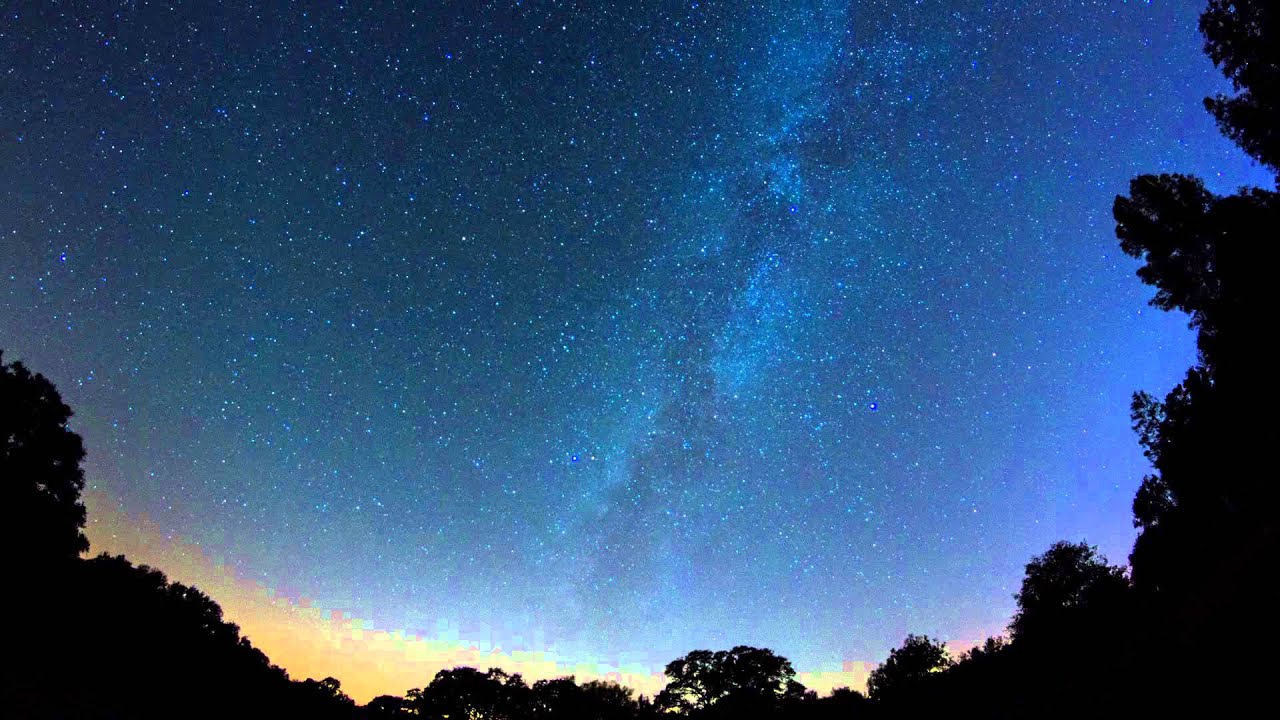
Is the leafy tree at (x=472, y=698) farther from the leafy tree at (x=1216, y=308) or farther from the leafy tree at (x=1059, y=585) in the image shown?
the leafy tree at (x=1216, y=308)

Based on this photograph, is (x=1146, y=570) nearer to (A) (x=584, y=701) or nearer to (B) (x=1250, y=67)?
(B) (x=1250, y=67)

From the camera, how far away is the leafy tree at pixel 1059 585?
140 ft

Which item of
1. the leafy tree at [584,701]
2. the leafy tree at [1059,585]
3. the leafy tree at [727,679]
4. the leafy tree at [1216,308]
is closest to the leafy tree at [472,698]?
the leafy tree at [584,701]

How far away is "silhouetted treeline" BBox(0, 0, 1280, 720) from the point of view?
11031mm

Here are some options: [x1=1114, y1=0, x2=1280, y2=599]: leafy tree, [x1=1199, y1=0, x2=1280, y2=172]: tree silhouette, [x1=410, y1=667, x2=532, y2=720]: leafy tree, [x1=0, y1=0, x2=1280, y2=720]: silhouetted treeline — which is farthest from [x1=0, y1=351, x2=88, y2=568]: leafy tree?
[x1=410, y1=667, x2=532, y2=720]: leafy tree

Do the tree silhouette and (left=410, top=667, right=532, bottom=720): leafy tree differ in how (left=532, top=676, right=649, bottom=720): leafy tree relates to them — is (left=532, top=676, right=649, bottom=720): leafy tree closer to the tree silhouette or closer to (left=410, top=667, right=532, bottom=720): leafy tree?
Answer: (left=410, top=667, right=532, bottom=720): leafy tree

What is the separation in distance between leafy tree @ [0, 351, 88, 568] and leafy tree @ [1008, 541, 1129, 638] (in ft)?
188

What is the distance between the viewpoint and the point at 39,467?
87.3ft

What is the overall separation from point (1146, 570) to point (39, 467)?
2220 inches

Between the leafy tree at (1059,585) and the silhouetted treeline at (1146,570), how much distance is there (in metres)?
5.84

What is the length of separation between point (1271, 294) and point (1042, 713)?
728 inches

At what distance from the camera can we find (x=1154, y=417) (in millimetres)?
29688

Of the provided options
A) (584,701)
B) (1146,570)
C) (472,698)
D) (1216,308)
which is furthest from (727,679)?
(1216,308)

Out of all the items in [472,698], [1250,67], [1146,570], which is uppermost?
[1250,67]
